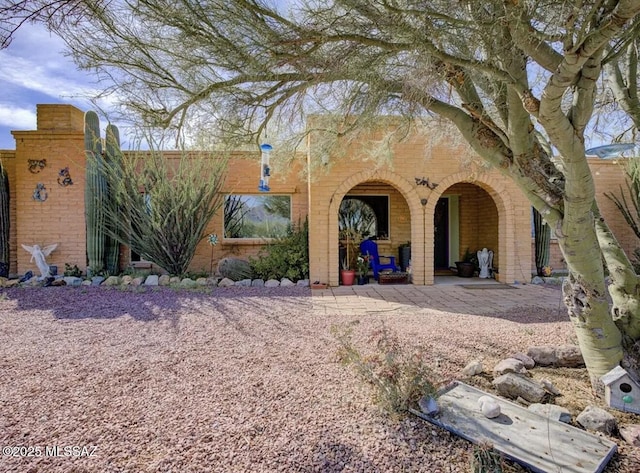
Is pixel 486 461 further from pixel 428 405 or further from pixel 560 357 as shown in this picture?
pixel 560 357

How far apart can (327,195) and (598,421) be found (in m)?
7.27

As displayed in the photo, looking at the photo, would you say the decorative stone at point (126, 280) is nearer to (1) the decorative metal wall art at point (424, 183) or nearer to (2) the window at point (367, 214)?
(2) the window at point (367, 214)

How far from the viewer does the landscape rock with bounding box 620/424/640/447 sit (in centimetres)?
230

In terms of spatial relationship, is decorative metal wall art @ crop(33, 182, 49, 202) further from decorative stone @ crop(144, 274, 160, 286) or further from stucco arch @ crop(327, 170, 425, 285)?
stucco arch @ crop(327, 170, 425, 285)

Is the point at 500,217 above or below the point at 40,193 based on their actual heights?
below

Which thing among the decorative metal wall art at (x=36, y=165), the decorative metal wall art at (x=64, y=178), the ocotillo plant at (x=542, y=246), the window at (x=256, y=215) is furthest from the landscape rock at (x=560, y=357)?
the decorative metal wall art at (x=36, y=165)

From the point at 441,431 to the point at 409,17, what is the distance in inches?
116

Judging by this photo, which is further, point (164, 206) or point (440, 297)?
point (164, 206)

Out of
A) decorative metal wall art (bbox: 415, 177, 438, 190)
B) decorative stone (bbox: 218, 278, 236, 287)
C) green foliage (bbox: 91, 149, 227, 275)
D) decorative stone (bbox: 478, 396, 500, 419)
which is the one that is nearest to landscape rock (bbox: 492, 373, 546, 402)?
decorative stone (bbox: 478, 396, 500, 419)

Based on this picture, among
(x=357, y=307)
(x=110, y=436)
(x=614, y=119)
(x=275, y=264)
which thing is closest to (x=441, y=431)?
(x=110, y=436)

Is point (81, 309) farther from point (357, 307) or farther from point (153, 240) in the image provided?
point (357, 307)

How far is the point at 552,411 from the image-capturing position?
263cm

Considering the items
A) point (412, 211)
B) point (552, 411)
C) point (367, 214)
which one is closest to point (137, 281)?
point (367, 214)

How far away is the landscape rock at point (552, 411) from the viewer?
2558 mm
